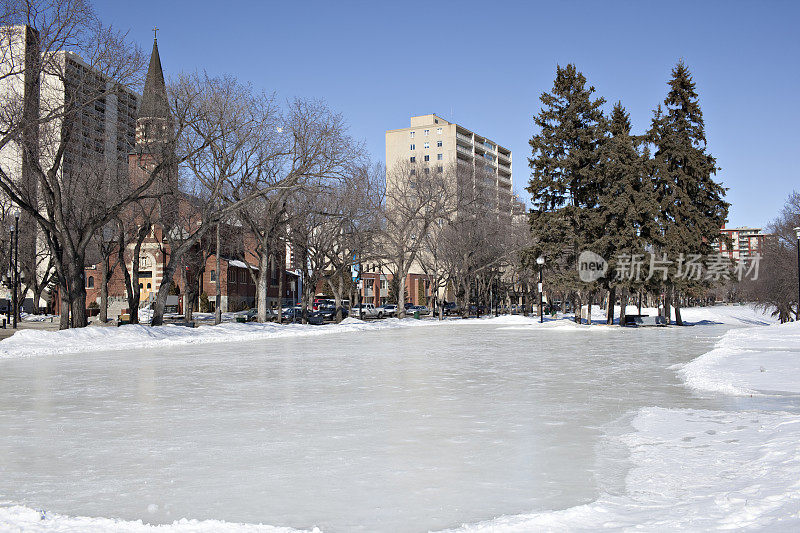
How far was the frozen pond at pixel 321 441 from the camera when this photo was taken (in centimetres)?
590

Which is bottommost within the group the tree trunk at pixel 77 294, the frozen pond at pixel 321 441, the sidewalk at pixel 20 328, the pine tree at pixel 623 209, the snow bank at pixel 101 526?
the sidewalk at pixel 20 328

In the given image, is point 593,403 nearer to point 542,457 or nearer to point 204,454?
point 542,457

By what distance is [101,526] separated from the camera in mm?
5312

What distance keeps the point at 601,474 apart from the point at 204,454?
442cm

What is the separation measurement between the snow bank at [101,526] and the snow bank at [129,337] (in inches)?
786

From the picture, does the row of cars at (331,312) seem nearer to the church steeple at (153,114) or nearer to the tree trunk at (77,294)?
the church steeple at (153,114)

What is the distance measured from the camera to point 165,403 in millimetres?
11883

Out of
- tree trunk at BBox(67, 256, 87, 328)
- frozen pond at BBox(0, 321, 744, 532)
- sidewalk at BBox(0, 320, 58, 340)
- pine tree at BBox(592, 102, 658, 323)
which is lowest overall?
sidewalk at BBox(0, 320, 58, 340)

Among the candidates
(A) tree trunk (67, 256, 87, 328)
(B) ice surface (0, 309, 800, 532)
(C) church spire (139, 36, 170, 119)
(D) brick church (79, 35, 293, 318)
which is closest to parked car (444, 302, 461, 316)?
(D) brick church (79, 35, 293, 318)

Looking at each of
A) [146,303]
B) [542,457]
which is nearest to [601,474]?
[542,457]

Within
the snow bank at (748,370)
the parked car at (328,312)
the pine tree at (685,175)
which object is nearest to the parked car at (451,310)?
the parked car at (328,312)

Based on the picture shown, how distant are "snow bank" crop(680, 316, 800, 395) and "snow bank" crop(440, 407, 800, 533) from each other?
13.4 ft

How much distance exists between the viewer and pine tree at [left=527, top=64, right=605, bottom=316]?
5047 cm

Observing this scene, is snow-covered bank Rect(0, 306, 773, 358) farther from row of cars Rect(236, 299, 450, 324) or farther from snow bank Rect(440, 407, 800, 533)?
snow bank Rect(440, 407, 800, 533)
